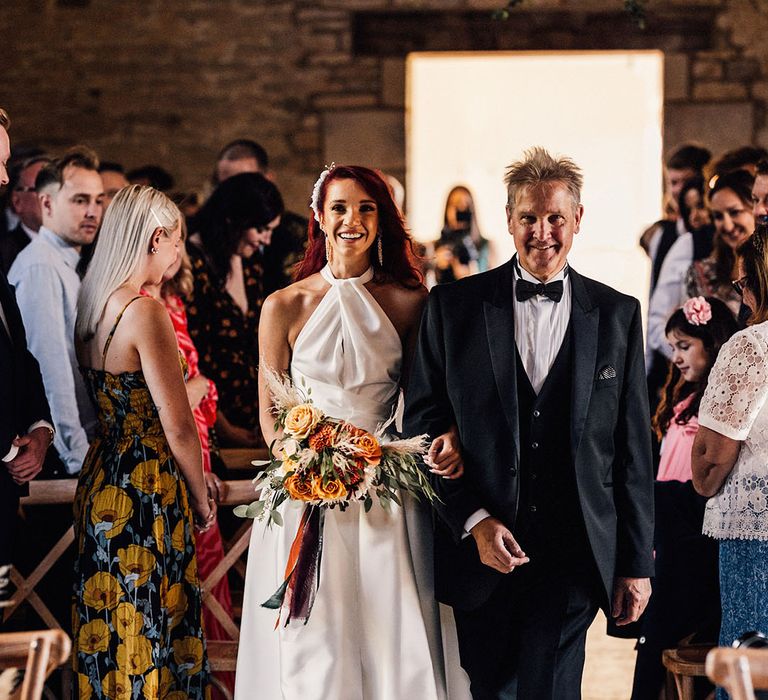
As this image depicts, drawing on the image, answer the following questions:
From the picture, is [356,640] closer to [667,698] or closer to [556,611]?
[556,611]

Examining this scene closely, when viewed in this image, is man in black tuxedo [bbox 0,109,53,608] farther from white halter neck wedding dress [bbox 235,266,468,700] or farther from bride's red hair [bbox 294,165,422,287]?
bride's red hair [bbox 294,165,422,287]

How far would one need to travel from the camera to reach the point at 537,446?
3.12 meters

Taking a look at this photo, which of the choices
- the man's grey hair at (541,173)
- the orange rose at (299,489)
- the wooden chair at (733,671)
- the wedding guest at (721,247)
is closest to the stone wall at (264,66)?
the wedding guest at (721,247)

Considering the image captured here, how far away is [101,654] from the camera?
3.62 meters

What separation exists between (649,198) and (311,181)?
2.84 m

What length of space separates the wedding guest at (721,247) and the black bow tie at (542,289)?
1.86 meters

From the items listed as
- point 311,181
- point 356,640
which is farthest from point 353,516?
point 311,181

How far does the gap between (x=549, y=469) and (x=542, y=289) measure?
0.47 metres

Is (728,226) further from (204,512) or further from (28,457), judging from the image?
(28,457)

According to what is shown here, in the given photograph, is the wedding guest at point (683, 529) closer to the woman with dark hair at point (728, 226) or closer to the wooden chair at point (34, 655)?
the woman with dark hair at point (728, 226)

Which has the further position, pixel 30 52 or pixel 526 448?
pixel 30 52

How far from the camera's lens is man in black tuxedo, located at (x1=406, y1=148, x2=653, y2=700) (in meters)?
3.12

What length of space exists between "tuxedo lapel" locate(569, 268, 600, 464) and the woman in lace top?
0.35 meters

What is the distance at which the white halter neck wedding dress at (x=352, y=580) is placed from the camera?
3.31 metres
